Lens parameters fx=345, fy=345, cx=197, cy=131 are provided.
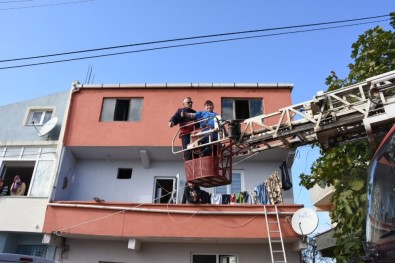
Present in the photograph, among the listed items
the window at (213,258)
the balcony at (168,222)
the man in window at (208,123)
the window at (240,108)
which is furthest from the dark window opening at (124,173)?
the man in window at (208,123)

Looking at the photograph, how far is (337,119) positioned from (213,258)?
280 inches

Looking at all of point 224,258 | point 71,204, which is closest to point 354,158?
point 224,258

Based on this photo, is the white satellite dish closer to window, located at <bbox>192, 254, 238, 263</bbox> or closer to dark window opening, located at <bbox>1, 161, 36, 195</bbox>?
dark window opening, located at <bbox>1, 161, 36, 195</bbox>

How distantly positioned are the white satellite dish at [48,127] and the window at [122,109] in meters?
2.01

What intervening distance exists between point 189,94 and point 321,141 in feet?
26.5

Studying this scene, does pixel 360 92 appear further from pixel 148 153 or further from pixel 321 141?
pixel 148 153

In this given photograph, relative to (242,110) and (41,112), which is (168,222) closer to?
(242,110)

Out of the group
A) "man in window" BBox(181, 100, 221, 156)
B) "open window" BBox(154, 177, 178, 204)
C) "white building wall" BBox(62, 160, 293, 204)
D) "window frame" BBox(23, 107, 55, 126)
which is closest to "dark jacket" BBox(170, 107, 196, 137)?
"man in window" BBox(181, 100, 221, 156)

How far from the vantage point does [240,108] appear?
554 inches

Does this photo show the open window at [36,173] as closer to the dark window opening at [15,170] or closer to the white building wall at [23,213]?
the dark window opening at [15,170]

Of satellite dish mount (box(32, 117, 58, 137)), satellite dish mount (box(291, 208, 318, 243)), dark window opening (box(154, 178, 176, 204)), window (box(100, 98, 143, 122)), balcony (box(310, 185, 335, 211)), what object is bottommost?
satellite dish mount (box(291, 208, 318, 243))

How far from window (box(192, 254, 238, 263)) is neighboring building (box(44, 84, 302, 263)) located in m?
0.03

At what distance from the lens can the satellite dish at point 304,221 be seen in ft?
32.4

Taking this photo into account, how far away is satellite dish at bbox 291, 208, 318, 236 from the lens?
989 cm
